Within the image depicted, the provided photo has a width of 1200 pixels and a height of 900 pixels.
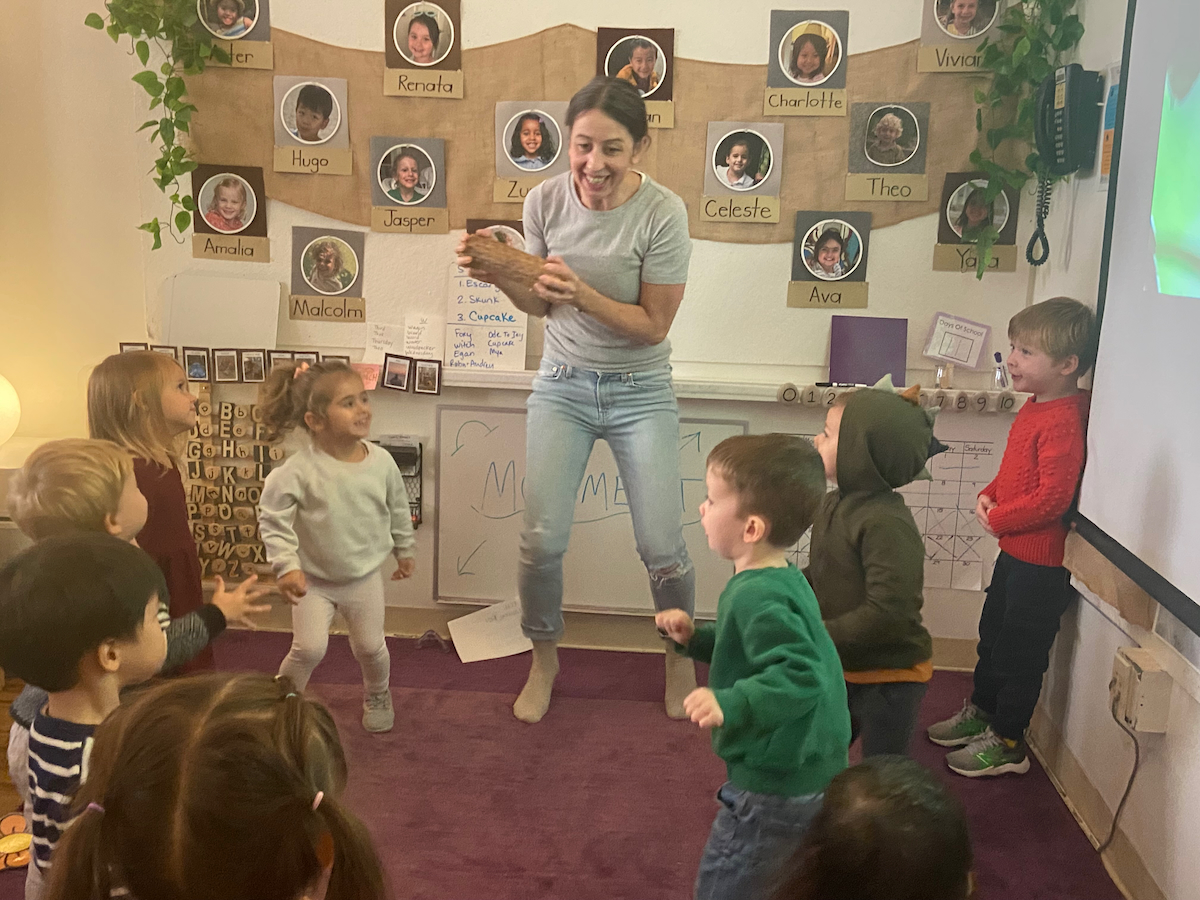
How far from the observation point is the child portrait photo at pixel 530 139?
2.70 metres

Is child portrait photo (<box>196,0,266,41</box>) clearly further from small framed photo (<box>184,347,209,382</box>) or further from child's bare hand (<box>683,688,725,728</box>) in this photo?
child's bare hand (<box>683,688,725,728</box>)

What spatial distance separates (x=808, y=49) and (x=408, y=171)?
1172 mm

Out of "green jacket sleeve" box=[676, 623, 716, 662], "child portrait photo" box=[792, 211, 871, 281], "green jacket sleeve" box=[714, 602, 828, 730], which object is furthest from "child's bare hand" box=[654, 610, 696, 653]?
"child portrait photo" box=[792, 211, 871, 281]

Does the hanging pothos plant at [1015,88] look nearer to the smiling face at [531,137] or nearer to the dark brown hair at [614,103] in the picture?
the dark brown hair at [614,103]

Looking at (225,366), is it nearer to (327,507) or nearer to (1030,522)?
(327,507)

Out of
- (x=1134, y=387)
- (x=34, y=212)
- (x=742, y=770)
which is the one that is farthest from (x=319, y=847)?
(x=34, y=212)

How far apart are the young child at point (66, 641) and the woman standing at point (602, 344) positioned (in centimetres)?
120

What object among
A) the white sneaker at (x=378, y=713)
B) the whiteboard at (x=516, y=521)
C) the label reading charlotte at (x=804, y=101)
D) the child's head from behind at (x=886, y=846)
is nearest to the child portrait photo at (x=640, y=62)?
the label reading charlotte at (x=804, y=101)

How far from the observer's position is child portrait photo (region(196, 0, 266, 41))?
2.68 metres

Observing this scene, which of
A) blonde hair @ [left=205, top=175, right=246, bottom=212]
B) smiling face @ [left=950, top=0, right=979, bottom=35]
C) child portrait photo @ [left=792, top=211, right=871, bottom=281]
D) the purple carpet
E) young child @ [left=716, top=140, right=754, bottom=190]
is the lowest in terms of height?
the purple carpet

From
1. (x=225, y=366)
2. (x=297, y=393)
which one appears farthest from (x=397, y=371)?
(x=297, y=393)

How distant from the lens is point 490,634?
290cm

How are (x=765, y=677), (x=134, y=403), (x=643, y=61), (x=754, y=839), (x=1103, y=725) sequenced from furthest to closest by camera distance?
(x=643, y=61), (x=1103, y=725), (x=134, y=403), (x=754, y=839), (x=765, y=677)

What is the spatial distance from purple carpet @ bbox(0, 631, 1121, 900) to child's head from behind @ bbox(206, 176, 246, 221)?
1.30 meters
